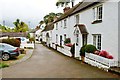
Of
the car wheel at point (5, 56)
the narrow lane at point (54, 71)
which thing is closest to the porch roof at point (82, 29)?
the narrow lane at point (54, 71)

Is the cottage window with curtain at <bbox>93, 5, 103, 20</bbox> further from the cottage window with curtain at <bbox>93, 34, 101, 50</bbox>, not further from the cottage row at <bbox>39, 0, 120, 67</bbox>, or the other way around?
the cottage window with curtain at <bbox>93, 34, 101, 50</bbox>

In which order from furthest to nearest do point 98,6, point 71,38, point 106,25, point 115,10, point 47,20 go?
point 47,20, point 71,38, point 98,6, point 106,25, point 115,10

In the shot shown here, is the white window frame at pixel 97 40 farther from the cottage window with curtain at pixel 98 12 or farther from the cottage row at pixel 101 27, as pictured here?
the cottage window with curtain at pixel 98 12

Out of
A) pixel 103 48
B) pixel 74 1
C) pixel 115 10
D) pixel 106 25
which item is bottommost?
pixel 103 48

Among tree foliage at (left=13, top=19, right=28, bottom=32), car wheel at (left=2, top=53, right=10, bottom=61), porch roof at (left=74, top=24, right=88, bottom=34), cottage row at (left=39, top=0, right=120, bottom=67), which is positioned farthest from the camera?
tree foliage at (left=13, top=19, right=28, bottom=32)

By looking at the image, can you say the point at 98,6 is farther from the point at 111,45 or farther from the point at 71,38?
the point at 71,38

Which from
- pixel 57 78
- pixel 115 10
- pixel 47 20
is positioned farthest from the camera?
pixel 47 20

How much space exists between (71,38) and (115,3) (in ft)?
40.9

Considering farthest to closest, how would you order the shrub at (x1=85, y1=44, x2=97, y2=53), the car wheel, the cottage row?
the car wheel → the shrub at (x1=85, y1=44, x2=97, y2=53) → the cottage row

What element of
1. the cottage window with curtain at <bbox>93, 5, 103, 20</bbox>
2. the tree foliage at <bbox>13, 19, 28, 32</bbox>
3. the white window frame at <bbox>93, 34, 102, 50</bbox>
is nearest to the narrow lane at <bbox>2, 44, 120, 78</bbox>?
the white window frame at <bbox>93, 34, 102, 50</bbox>

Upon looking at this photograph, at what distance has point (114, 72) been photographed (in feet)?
40.6

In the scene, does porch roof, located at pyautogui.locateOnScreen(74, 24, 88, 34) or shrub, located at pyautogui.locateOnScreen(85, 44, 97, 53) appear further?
porch roof, located at pyautogui.locateOnScreen(74, 24, 88, 34)

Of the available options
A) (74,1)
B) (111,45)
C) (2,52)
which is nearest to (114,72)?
(111,45)

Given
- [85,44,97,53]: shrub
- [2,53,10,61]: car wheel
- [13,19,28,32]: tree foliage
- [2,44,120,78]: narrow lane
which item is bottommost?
[2,44,120,78]: narrow lane
